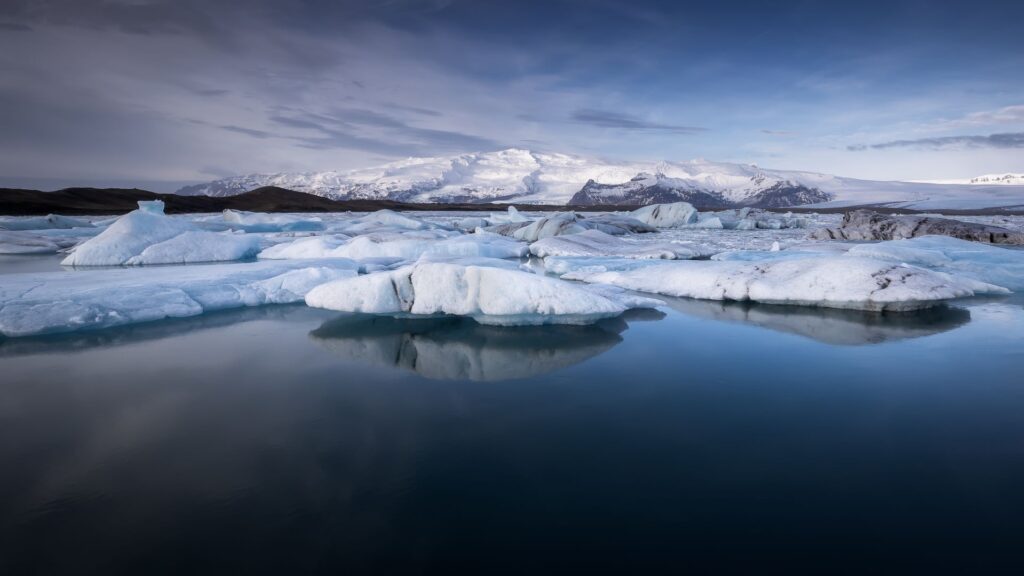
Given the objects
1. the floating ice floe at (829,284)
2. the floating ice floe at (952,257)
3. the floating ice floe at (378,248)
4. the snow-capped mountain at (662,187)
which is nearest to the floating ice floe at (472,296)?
the floating ice floe at (829,284)

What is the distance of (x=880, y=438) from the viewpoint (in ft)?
9.64

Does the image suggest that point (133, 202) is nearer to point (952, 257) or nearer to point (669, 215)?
point (669, 215)

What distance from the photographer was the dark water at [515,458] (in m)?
1.98

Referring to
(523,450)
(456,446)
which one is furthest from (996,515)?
(456,446)

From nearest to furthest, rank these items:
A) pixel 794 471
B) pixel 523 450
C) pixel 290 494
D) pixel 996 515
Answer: pixel 996 515 → pixel 290 494 → pixel 794 471 → pixel 523 450

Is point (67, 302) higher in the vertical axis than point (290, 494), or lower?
higher

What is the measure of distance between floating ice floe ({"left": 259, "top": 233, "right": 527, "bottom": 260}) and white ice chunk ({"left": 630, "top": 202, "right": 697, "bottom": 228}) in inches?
776

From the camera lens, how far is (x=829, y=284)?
6332 millimetres

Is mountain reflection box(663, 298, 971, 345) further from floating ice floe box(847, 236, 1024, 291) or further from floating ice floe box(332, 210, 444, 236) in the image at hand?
floating ice floe box(332, 210, 444, 236)

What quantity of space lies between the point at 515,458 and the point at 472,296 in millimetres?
3261

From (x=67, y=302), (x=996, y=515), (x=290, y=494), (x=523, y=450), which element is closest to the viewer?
(x=996, y=515)

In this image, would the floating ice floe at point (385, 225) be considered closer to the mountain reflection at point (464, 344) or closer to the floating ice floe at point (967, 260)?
the mountain reflection at point (464, 344)

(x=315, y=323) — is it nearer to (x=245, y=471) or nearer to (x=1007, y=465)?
(x=245, y=471)

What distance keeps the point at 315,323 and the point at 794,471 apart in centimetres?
527
